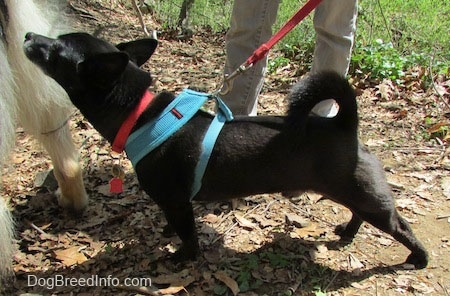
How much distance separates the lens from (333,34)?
3322mm

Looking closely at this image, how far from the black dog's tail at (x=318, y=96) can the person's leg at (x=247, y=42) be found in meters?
1.08

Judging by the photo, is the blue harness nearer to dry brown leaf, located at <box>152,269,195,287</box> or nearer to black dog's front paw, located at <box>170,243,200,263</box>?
black dog's front paw, located at <box>170,243,200,263</box>

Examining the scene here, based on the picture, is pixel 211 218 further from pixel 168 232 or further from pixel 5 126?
pixel 5 126

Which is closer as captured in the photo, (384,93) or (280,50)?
(384,93)

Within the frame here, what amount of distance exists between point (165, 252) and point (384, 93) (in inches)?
108

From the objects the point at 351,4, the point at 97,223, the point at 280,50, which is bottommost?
the point at 97,223

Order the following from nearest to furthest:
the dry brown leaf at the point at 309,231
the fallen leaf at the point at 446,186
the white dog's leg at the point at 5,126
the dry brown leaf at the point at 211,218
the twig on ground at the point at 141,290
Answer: the white dog's leg at the point at 5,126 < the twig on ground at the point at 141,290 < the dry brown leaf at the point at 309,231 < the dry brown leaf at the point at 211,218 < the fallen leaf at the point at 446,186

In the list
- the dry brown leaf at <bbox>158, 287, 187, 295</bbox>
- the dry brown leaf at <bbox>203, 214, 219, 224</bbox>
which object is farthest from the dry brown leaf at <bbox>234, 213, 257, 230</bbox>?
the dry brown leaf at <bbox>158, 287, 187, 295</bbox>

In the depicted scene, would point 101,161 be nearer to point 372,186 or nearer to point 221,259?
point 221,259

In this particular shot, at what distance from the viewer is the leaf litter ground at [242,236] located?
8.44 ft

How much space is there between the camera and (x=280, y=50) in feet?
18.6

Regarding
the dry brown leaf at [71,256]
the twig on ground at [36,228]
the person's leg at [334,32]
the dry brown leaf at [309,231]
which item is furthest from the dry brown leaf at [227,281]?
the person's leg at [334,32]

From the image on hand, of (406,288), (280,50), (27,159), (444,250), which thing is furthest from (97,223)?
(280,50)

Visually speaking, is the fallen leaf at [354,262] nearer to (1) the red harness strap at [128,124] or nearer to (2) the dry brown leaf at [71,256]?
(1) the red harness strap at [128,124]
